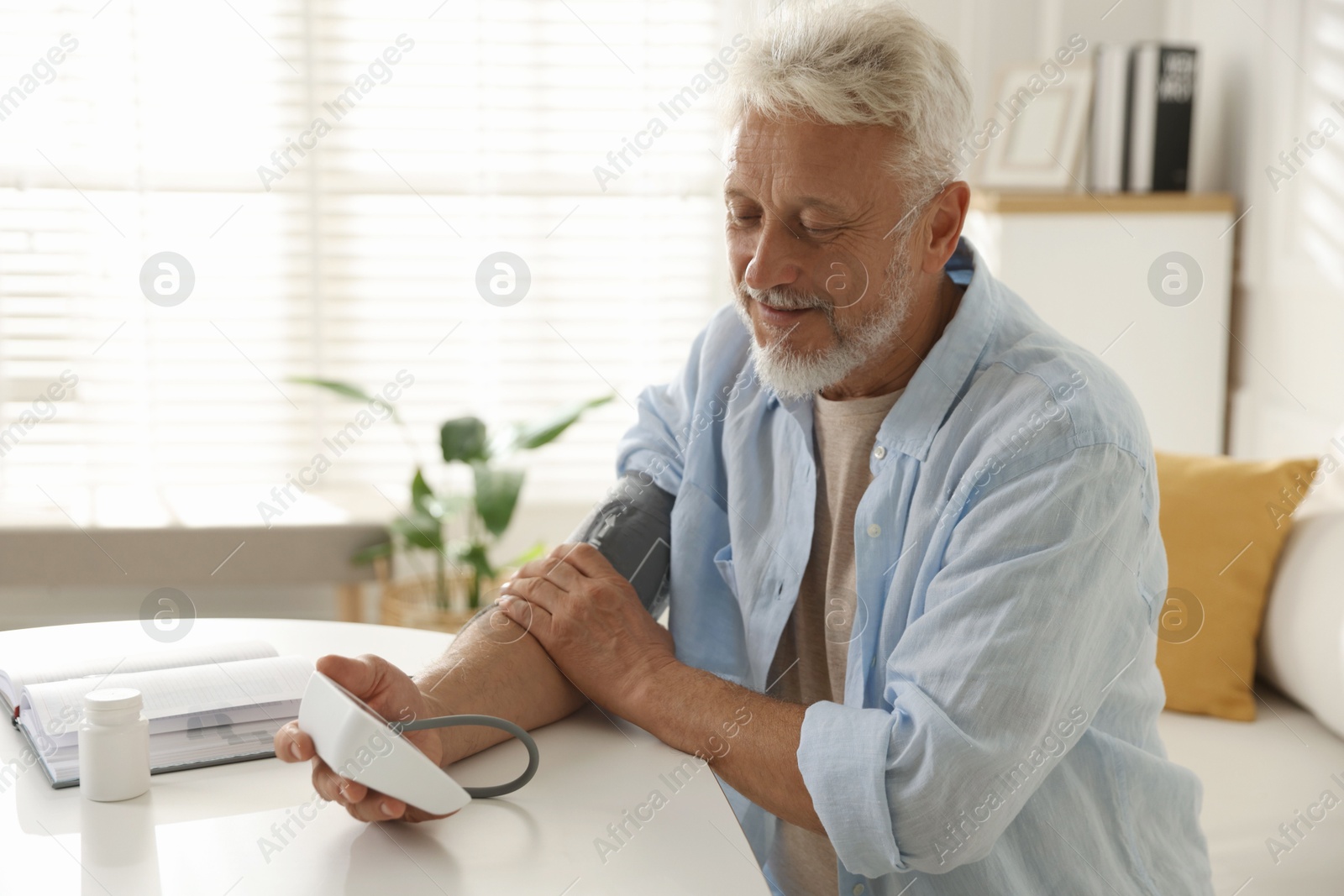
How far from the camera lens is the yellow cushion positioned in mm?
1872

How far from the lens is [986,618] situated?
102cm

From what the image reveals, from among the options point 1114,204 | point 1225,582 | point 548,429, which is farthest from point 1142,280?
point 548,429

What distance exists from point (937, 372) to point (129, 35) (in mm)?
2738

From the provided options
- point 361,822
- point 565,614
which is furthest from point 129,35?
point 361,822

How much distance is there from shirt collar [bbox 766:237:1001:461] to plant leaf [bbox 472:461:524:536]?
173 centimetres

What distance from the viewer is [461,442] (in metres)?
2.89

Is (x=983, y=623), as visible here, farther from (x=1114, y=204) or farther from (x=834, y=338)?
(x=1114, y=204)

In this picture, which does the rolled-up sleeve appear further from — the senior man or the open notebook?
the open notebook

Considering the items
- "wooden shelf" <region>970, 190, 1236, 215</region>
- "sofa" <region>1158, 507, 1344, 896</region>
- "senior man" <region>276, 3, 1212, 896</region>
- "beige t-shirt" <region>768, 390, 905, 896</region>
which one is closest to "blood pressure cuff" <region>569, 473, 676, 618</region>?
"senior man" <region>276, 3, 1212, 896</region>

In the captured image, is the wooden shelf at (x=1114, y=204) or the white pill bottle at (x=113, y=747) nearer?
the white pill bottle at (x=113, y=747)

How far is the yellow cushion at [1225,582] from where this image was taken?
187cm

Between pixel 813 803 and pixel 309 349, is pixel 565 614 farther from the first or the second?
pixel 309 349

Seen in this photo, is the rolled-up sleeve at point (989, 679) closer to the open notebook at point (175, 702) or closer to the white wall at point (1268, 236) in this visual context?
the open notebook at point (175, 702)

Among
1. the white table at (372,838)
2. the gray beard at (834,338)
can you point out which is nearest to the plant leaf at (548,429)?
the gray beard at (834,338)
